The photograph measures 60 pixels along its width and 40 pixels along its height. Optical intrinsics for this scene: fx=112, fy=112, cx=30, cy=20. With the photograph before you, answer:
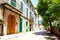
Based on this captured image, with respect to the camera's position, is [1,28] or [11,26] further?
[11,26]

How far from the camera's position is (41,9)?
17531 millimetres

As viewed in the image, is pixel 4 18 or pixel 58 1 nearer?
pixel 58 1

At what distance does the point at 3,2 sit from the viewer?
12586 mm

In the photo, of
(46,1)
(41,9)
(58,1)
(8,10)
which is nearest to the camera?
(58,1)

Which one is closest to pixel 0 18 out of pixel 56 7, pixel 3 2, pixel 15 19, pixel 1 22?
pixel 1 22

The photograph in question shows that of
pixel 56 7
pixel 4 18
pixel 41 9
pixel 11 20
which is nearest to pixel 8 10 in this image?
pixel 4 18

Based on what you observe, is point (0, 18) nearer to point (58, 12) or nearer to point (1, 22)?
point (1, 22)

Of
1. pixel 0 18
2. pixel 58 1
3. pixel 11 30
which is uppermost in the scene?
pixel 58 1

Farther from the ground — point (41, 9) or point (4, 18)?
point (41, 9)

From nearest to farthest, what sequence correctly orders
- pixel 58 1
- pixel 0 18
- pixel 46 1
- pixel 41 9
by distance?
pixel 58 1
pixel 0 18
pixel 46 1
pixel 41 9

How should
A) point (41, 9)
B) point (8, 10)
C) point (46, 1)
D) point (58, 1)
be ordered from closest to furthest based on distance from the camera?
point (58, 1), point (8, 10), point (46, 1), point (41, 9)

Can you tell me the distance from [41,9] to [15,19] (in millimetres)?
4381

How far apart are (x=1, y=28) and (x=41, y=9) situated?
289 inches

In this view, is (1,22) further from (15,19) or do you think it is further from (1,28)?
(15,19)
